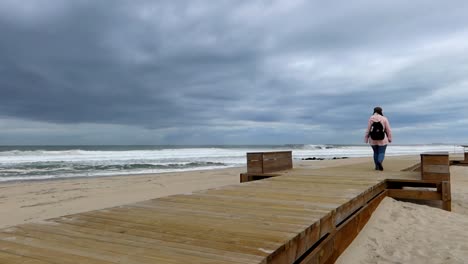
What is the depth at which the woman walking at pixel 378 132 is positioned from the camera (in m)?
7.91

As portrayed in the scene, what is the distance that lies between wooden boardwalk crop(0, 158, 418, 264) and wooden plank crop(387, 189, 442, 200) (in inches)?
95.2

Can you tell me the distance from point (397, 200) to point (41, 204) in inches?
340

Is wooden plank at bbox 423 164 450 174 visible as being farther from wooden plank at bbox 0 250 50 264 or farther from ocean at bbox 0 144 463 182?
ocean at bbox 0 144 463 182

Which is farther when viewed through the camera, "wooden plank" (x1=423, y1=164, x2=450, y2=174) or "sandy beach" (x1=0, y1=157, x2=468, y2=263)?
"wooden plank" (x1=423, y1=164, x2=450, y2=174)

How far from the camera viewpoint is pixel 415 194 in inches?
243

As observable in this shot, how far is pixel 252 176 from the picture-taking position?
7895 millimetres

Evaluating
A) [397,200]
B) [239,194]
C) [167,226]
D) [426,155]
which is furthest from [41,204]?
[426,155]

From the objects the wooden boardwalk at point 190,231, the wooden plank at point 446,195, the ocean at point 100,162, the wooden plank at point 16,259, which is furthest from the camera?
the ocean at point 100,162

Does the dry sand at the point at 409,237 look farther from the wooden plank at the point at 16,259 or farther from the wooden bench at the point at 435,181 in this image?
the wooden plank at the point at 16,259

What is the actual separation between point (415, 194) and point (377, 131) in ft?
7.01

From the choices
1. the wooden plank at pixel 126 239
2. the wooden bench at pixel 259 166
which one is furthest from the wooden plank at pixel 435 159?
the wooden plank at pixel 126 239

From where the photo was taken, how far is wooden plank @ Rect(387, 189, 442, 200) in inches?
237

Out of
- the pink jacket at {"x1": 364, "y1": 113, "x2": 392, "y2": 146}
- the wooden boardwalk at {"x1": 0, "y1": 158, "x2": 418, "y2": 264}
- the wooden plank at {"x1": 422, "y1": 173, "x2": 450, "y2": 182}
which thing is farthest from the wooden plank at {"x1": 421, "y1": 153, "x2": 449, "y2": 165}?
the wooden boardwalk at {"x1": 0, "y1": 158, "x2": 418, "y2": 264}

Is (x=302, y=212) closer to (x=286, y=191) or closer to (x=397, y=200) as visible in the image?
(x=286, y=191)
